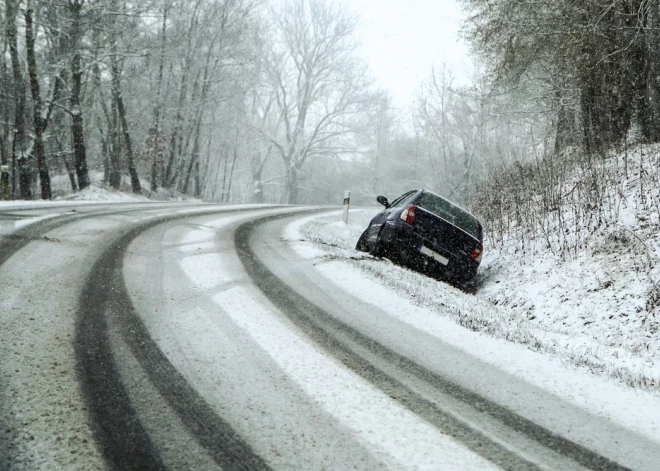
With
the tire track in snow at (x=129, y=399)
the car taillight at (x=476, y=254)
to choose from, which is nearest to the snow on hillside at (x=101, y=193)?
the tire track in snow at (x=129, y=399)

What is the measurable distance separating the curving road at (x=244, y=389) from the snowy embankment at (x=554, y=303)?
3.10 ft

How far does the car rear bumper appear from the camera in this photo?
706 cm

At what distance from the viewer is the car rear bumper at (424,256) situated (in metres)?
7.06

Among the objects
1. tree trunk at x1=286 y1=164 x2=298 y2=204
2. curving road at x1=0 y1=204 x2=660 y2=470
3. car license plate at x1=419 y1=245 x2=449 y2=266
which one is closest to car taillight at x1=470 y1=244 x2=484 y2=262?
car license plate at x1=419 y1=245 x2=449 y2=266

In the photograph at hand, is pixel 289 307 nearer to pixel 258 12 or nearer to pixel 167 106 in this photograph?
pixel 167 106

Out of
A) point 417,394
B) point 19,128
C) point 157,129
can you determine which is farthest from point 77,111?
point 417,394

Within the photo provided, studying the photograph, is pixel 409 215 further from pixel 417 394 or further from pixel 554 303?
pixel 417 394

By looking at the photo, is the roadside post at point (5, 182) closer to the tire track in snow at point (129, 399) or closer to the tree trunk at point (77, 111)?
the tree trunk at point (77, 111)

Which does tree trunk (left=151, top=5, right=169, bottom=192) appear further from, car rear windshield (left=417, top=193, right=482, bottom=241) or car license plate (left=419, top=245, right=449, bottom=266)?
car license plate (left=419, top=245, right=449, bottom=266)

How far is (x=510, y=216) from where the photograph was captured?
31.4 ft

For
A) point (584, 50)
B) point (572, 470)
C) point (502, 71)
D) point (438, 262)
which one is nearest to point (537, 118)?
point (502, 71)

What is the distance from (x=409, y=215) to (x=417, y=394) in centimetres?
460

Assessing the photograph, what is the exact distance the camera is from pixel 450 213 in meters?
7.55

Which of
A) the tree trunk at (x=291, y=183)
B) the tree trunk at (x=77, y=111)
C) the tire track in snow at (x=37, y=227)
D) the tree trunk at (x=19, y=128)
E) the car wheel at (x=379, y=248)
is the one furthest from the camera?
the tree trunk at (x=291, y=183)
